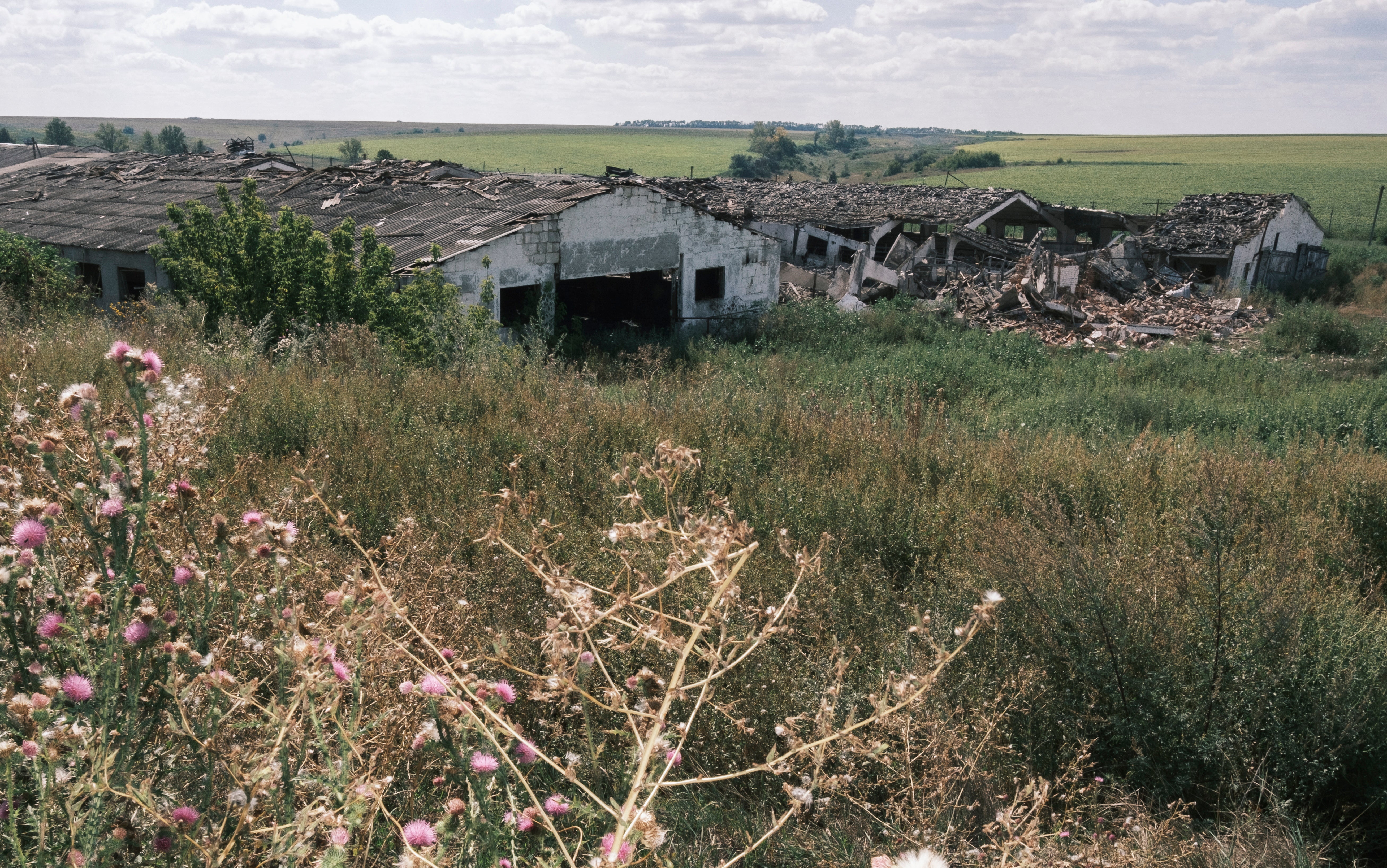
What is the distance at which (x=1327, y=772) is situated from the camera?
131 inches

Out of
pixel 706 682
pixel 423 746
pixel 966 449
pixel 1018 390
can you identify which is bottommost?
pixel 1018 390

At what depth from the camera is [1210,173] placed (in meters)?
83.6

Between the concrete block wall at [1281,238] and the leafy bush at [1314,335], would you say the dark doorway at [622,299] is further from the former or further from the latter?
the concrete block wall at [1281,238]

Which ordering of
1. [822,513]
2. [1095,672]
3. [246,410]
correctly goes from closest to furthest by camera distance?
[1095,672] → [822,513] → [246,410]

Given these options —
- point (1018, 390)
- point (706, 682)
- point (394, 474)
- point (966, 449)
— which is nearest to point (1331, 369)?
point (1018, 390)

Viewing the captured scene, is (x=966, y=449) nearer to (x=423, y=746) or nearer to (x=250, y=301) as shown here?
(x=423, y=746)

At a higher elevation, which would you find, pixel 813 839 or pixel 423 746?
pixel 423 746

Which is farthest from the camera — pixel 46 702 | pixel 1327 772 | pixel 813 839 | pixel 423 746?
pixel 1327 772

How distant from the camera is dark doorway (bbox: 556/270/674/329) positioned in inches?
768

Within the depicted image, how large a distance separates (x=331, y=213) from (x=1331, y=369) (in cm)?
1978

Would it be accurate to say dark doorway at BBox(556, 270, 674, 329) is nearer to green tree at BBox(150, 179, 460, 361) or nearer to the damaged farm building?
the damaged farm building

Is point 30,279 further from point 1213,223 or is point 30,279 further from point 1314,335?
point 1213,223

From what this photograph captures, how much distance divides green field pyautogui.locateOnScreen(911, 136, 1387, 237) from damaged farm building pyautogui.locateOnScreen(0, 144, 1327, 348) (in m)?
22.1

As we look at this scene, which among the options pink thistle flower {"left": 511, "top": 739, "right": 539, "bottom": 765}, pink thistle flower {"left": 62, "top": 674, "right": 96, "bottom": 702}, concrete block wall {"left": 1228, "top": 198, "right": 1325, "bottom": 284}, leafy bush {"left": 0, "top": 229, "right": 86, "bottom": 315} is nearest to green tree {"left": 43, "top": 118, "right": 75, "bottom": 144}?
leafy bush {"left": 0, "top": 229, "right": 86, "bottom": 315}
